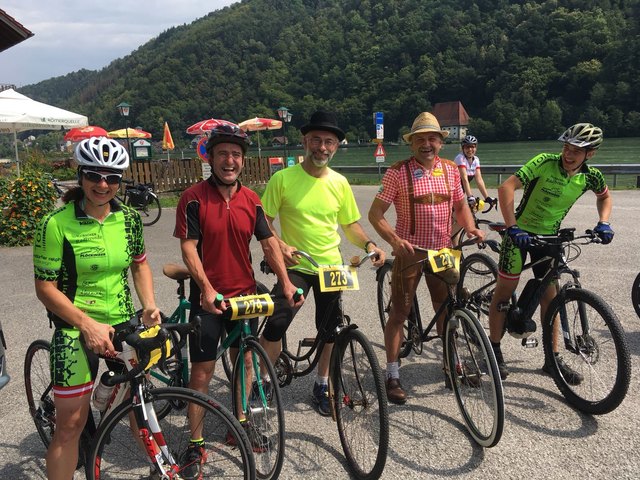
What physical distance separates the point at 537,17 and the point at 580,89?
1936cm

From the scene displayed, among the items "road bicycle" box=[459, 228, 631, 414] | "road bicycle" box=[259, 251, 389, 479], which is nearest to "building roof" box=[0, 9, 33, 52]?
"road bicycle" box=[259, 251, 389, 479]

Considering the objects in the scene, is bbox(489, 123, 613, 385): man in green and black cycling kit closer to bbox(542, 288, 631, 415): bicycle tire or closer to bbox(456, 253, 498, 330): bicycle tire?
bbox(542, 288, 631, 415): bicycle tire

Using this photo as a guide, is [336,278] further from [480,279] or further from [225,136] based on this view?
[480,279]

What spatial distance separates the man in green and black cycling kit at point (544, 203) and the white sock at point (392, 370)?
0.91 meters

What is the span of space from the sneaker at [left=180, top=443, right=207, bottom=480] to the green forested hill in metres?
80.0

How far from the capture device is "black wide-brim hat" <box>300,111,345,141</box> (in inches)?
131

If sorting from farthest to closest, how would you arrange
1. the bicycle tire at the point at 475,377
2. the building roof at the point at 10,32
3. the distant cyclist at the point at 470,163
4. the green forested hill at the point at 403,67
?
the green forested hill at the point at 403,67 → the building roof at the point at 10,32 → the distant cyclist at the point at 470,163 → the bicycle tire at the point at 475,377

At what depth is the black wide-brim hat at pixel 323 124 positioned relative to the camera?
10.9 feet

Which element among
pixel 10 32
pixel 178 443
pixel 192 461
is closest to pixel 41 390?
pixel 178 443

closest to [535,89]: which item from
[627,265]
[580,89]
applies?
[580,89]

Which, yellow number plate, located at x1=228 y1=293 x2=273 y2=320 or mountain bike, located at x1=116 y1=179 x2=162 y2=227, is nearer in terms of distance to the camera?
yellow number plate, located at x1=228 y1=293 x2=273 y2=320

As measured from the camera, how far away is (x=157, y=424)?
2.29m

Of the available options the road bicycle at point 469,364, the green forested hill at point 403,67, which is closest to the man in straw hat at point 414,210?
the road bicycle at point 469,364

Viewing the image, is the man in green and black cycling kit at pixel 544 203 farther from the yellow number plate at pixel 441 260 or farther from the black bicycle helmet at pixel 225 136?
the black bicycle helmet at pixel 225 136
